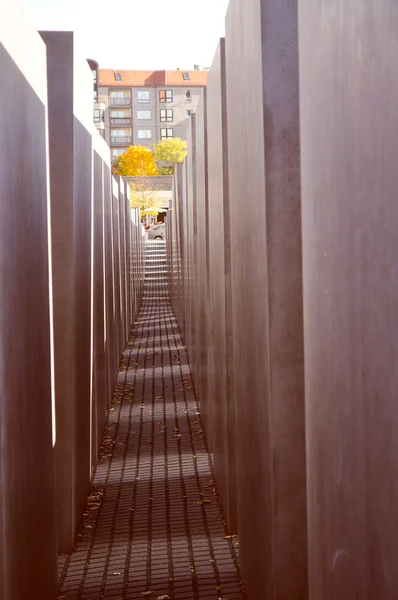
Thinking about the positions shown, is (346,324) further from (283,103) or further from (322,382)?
(283,103)

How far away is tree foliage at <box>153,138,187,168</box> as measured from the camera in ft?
330

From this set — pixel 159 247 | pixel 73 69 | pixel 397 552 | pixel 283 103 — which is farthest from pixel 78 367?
pixel 159 247

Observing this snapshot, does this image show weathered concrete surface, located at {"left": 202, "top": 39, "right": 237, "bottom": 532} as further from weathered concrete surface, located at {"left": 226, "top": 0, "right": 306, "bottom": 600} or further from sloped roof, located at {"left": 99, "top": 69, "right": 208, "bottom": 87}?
sloped roof, located at {"left": 99, "top": 69, "right": 208, "bottom": 87}

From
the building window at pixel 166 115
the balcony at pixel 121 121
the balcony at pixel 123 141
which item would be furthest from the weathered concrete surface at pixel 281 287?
the balcony at pixel 121 121

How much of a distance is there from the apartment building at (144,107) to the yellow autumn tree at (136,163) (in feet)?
21.6

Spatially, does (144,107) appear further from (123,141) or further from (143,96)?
(123,141)

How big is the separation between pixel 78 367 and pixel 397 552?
19.5 ft

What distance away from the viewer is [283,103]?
4.36 meters

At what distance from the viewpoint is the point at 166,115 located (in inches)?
4274

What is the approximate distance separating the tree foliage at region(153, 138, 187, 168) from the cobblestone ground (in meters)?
87.1

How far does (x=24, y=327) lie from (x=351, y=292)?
8.35 ft

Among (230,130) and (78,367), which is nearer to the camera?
(230,130)

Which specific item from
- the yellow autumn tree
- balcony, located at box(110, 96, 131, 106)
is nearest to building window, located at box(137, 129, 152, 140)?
balcony, located at box(110, 96, 131, 106)

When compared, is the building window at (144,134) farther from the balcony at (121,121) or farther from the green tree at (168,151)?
the green tree at (168,151)
